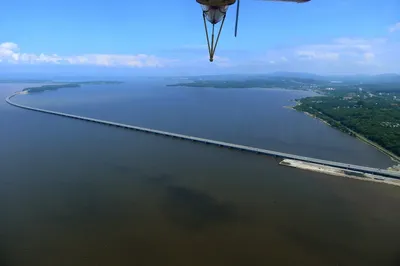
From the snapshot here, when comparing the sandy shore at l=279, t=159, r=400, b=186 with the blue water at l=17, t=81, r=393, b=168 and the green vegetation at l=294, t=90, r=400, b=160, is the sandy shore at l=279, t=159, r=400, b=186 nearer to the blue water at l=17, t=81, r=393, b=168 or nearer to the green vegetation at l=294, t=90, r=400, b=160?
the blue water at l=17, t=81, r=393, b=168

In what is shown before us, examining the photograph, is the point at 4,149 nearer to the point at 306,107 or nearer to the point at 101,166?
the point at 101,166

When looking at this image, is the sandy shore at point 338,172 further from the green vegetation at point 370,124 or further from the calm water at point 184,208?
the green vegetation at point 370,124

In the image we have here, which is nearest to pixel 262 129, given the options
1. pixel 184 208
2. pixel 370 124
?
pixel 370 124

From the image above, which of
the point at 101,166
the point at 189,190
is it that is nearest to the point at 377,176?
the point at 189,190

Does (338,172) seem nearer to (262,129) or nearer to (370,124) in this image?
(262,129)

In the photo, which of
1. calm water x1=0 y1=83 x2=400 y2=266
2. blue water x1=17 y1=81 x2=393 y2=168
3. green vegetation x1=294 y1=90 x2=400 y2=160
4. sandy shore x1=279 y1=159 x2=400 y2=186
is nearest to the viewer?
calm water x1=0 y1=83 x2=400 y2=266

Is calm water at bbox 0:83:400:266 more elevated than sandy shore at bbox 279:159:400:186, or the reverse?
sandy shore at bbox 279:159:400:186

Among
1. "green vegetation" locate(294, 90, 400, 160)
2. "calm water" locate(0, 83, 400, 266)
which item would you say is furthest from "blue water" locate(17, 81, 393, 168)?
"green vegetation" locate(294, 90, 400, 160)

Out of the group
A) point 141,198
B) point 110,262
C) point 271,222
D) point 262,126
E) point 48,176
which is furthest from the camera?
point 262,126
